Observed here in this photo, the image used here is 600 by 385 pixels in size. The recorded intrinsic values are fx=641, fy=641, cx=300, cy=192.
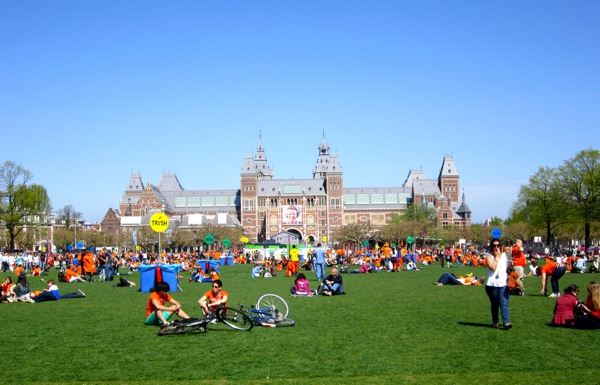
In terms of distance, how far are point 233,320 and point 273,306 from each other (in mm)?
1032

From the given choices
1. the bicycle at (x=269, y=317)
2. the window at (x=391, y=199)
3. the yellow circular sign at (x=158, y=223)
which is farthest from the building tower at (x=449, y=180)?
the bicycle at (x=269, y=317)

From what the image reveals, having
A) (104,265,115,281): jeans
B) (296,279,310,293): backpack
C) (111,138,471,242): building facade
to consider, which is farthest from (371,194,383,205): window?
(296,279,310,293): backpack

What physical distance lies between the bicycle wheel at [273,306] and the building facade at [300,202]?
348ft

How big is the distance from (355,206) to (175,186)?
143 ft

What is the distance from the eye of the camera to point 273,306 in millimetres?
12562

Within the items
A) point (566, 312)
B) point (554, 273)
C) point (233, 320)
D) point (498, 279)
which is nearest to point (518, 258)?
point (554, 273)

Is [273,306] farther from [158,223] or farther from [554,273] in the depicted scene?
[554,273]

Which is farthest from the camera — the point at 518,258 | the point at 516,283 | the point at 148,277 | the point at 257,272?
the point at 257,272

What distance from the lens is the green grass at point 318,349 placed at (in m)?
7.91

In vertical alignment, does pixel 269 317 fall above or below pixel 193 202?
below

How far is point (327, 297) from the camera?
1803cm

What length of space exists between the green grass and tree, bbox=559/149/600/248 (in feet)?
138

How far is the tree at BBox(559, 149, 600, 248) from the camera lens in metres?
52.7

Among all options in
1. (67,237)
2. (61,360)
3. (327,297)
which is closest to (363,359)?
(61,360)
